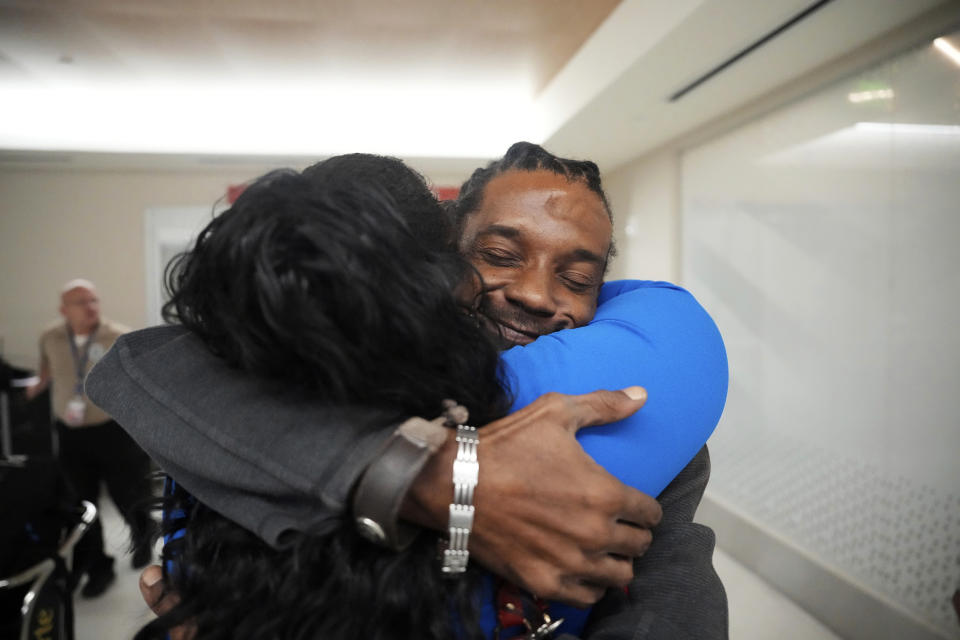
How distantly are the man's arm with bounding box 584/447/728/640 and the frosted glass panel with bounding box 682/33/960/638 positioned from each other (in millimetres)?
2642

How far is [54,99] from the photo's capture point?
18.5 ft

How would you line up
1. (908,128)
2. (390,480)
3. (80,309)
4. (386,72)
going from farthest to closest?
(386,72), (80,309), (908,128), (390,480)

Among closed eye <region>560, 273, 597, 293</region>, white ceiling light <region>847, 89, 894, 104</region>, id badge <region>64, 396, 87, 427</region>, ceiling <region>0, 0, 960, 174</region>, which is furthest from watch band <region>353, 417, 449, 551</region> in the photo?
id badge <region>64, 396, 87, 427</region>

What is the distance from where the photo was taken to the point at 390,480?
521 millimetres

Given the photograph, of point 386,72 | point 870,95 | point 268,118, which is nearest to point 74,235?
point 268,118

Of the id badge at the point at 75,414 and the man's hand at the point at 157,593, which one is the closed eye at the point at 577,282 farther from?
the id badge at the point at 75,414

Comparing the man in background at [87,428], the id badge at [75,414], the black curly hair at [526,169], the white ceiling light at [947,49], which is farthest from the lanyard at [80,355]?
the white ceiling light at [947,49]

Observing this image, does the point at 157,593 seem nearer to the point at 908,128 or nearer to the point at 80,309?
the point at 908,128

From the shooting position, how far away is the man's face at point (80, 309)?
4.42m

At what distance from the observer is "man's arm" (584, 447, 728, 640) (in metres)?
0.70

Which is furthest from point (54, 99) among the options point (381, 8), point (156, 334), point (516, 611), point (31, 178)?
point (516, 611)

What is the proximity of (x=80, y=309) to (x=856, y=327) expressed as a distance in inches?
199

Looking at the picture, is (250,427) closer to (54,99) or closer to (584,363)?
(584,363)

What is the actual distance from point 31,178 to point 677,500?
8.47m
